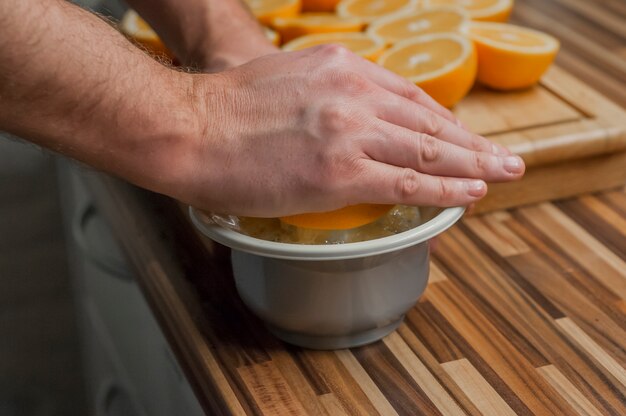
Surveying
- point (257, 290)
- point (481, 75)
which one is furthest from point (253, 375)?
point (481, 75)

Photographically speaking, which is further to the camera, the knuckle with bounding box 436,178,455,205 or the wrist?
the wrist

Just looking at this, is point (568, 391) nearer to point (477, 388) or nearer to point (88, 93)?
point (477, 388)

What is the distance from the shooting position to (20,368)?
167cm

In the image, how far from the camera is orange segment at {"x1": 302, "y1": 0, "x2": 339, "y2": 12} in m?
1.32

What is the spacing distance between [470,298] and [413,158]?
0.20m

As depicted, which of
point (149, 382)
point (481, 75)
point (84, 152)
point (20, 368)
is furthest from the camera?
point (20, 368)

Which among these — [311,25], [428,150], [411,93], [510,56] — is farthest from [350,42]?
[428,150]

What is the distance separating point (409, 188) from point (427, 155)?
37mm

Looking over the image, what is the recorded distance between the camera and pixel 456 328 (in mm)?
862

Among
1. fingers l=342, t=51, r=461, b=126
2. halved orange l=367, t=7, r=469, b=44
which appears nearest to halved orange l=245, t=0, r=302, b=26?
halved orange l=367, t=7, r=469, b=44

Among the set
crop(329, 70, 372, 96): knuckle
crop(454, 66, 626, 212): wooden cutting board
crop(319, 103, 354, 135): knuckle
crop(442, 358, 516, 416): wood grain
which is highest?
crop(329, 70, 372, 96): knuckle

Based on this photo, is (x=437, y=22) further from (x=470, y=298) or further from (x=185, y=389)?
(x=185, y=389)

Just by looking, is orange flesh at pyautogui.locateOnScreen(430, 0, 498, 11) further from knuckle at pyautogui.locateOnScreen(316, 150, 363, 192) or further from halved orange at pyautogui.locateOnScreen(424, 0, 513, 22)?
knuckle at pyautogui.locateOnScreen(316, 150, 363, 192)

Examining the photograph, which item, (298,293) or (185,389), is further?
(185,389)
